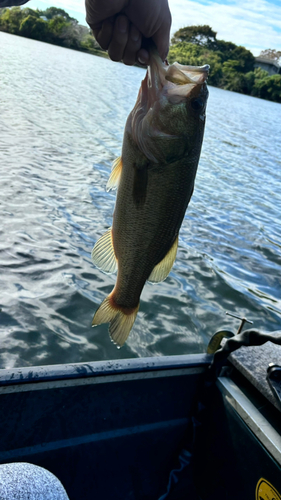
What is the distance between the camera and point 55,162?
34.0ft

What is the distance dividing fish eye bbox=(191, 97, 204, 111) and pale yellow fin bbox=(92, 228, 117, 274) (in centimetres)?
88

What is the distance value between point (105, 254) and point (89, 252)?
3.95 metres

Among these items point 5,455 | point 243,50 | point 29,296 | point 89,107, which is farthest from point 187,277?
point 243,50

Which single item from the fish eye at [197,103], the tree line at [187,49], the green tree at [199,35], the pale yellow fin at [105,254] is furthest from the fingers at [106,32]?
the green tree at [199,35]

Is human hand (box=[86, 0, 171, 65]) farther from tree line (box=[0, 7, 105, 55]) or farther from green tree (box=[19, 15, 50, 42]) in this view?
green tree (box=[19, 15, 50, 42])

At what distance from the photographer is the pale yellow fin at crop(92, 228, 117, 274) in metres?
2.55

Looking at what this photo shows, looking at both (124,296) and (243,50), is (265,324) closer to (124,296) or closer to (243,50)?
(124,296)

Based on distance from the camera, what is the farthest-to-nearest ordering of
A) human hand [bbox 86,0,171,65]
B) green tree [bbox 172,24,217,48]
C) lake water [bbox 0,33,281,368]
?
green tree [bbox 172,24,217,48] < lake water [bbox 0,33,281,368] < human hand [bbox 86,0,171,65]

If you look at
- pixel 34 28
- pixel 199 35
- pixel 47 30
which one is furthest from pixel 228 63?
pixel 34 28

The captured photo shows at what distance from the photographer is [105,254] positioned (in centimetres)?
257

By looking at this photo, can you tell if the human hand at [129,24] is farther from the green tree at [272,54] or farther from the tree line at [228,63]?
the green tree at [272,54]

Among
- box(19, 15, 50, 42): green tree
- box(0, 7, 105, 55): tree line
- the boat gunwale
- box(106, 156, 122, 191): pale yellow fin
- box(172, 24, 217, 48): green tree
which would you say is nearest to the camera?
the boat gunwale

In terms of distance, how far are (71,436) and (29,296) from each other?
2871mm

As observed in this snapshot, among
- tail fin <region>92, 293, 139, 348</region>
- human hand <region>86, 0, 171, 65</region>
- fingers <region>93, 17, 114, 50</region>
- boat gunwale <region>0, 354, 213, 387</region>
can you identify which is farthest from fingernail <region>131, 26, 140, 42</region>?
boat gunwale <region>0, 354, 213, 387</region>
